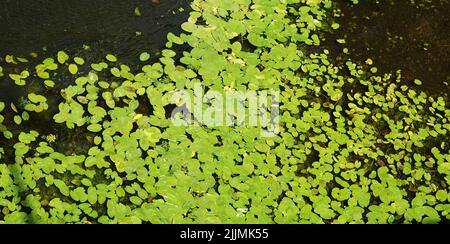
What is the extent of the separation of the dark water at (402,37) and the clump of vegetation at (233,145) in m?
0.25

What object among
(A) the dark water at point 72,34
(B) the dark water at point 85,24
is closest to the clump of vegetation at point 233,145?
(A) the dark water at point 72,34

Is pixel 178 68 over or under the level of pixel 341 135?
over

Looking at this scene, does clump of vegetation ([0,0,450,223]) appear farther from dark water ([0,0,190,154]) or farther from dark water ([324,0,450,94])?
dark water ([324,0,450,94])

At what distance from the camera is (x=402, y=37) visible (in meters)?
4.60

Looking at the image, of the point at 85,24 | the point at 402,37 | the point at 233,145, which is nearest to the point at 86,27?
the point at 85,24

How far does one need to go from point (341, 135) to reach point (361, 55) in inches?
47.9

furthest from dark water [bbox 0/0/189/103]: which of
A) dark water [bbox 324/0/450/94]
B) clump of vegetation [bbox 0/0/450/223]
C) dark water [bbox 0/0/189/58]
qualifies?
dark water [bbox 324/0/450/94]

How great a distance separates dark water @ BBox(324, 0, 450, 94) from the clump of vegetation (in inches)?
10.0

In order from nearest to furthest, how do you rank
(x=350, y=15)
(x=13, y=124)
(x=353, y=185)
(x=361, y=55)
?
Result: (x=13, y=124)
(x=353, y=185)
(x=361, y=55)
(x=350, y=15)

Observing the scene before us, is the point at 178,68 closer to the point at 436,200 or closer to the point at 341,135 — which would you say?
the point at 341,135

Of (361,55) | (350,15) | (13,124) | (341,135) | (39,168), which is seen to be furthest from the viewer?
(350,15)

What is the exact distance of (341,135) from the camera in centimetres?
351

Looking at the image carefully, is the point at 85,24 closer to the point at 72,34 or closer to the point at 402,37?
the point at 72,34

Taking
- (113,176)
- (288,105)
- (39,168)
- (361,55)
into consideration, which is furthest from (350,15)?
(39,168)
